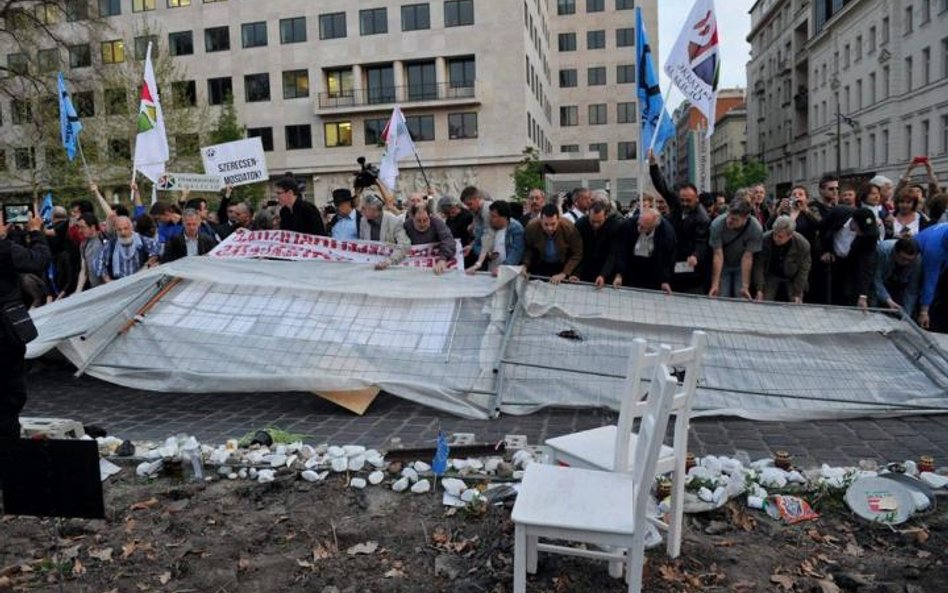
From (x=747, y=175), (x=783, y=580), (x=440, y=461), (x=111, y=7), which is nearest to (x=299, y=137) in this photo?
(x=111, y=7)

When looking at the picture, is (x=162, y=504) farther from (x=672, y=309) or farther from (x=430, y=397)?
(x=672, y=309)

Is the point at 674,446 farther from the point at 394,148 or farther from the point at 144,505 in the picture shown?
the point at 394,148

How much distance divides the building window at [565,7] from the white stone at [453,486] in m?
68.7

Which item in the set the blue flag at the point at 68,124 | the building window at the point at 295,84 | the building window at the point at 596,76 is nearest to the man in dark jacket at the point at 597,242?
the blue flag at the point at 68,124

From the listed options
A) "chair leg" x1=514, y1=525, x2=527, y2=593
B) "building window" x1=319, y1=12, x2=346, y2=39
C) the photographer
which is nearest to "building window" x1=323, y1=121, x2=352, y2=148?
"building window" x1=319, y1=12, x2=346, y2=39

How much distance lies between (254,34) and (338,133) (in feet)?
26.7

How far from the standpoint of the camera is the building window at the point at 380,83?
45875 mm

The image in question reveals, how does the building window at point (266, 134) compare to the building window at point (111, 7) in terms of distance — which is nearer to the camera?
the building window at point (266, 134)

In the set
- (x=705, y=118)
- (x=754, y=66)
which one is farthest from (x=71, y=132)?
(x=754, y=66)

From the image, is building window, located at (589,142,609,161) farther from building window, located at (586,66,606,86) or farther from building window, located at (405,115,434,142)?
building window, located at (405,115,434,142)

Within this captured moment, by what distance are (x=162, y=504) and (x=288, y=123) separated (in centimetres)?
4563

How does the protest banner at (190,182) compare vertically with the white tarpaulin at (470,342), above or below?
above

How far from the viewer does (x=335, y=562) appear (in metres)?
3.97

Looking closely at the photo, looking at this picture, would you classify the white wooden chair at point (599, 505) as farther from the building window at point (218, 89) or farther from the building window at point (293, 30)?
the building window at point (218, 89)
